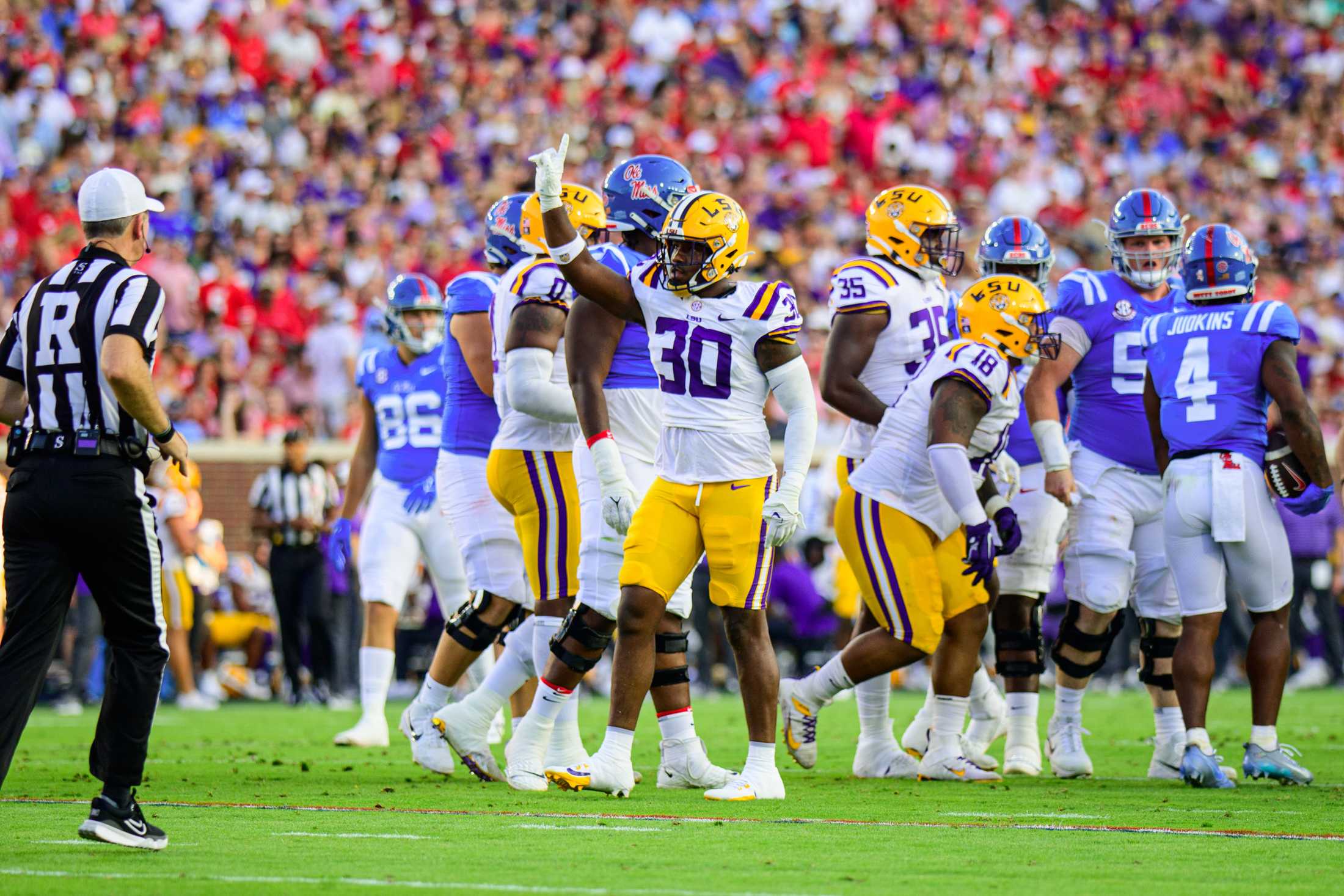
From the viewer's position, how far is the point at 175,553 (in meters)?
14.6

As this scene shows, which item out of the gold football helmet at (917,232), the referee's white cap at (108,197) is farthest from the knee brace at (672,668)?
the referee's white cap at (108,197)

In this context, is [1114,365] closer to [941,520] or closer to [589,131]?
[941,520]

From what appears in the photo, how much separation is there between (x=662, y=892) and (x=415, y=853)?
111 cm

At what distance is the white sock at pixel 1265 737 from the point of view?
7.99 m

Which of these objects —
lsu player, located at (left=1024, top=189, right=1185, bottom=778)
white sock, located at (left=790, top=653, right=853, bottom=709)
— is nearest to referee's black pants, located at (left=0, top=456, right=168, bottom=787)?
white sock, located at (left=790, top=653, right=853, bottom=709)

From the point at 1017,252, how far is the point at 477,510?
9.30 ft

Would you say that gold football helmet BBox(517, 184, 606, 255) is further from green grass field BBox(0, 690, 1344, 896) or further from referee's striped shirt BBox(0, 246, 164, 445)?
referee's striped shirt BBox(0, 246, 164, 445)

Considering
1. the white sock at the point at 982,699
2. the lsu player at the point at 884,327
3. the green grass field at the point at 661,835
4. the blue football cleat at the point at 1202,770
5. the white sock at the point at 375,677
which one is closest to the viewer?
the green grass field at the point at 661,835

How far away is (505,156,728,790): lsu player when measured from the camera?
729 centimetres

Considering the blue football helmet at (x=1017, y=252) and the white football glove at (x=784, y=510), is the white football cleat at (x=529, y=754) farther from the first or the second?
the blue football helmet at (x=1017, y=252)

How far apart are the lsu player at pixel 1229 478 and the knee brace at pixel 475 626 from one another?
9.72 feet

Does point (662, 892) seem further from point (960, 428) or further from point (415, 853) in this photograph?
point (960, 428)

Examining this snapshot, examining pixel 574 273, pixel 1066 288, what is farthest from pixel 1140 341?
pixel 574 273

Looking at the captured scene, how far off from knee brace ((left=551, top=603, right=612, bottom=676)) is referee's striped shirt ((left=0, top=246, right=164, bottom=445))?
202 centimetres
